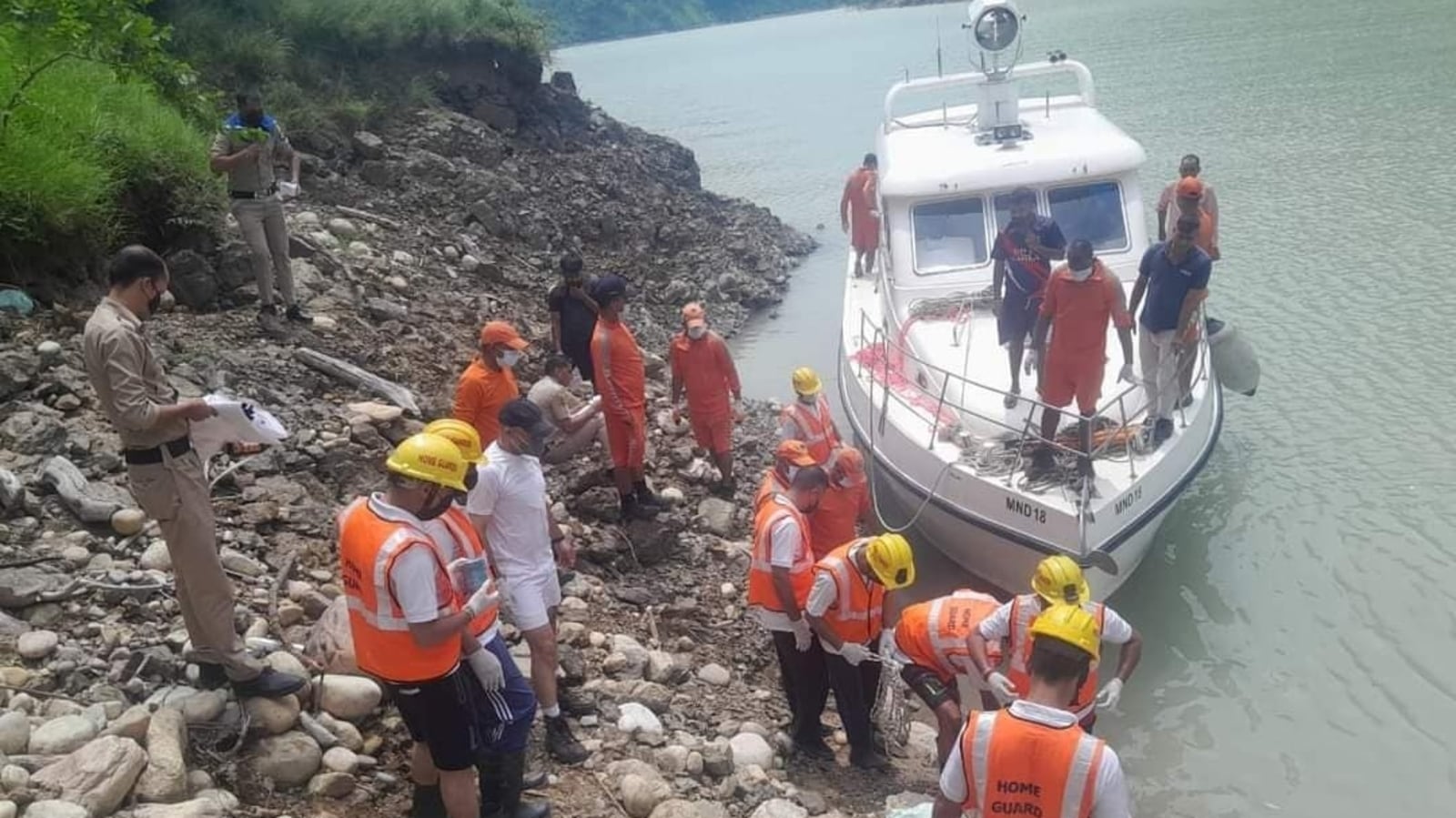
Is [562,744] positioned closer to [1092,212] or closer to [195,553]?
[195,553]

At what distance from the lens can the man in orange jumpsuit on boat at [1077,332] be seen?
266 inches

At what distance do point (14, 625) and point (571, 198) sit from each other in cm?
1245

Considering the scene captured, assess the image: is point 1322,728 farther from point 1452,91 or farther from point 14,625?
point 1452,91

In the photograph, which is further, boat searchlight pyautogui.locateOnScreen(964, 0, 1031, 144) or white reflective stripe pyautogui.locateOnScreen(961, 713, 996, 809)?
boat searchlight pyautogui.locateOnScreen(964, 0, 1031, 144)

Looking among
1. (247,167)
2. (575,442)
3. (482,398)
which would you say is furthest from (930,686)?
(247,167)

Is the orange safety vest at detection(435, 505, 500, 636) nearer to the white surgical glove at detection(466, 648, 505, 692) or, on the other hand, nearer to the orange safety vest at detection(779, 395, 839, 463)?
the white surgical glove at detection(466, 648, 505, 692)

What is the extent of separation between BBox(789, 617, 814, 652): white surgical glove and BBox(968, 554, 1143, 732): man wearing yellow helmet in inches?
33.7

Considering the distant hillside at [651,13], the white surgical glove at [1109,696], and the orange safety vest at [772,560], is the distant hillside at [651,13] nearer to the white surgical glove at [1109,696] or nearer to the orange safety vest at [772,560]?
the orange safety vest at [772,560]

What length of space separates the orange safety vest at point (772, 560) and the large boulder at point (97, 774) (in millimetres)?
2616

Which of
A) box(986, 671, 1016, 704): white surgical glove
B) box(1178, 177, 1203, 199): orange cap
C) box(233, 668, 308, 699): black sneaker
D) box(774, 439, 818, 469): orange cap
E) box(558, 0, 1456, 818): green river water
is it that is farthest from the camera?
box(1178, 177, 1203, 199): orange cap

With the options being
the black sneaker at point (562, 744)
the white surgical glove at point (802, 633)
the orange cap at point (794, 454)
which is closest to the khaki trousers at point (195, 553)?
the black sneaker at point (562, 744)

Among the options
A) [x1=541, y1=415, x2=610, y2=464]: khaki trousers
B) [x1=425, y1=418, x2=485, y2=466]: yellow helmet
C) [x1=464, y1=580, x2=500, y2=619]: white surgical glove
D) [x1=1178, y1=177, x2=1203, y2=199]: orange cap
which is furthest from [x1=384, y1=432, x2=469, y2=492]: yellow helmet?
[x1=1178, y1=177, x2=1203, y2=199]: orange cap

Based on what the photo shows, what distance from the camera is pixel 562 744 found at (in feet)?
15.9

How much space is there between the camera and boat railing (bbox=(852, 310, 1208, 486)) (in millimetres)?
6852
